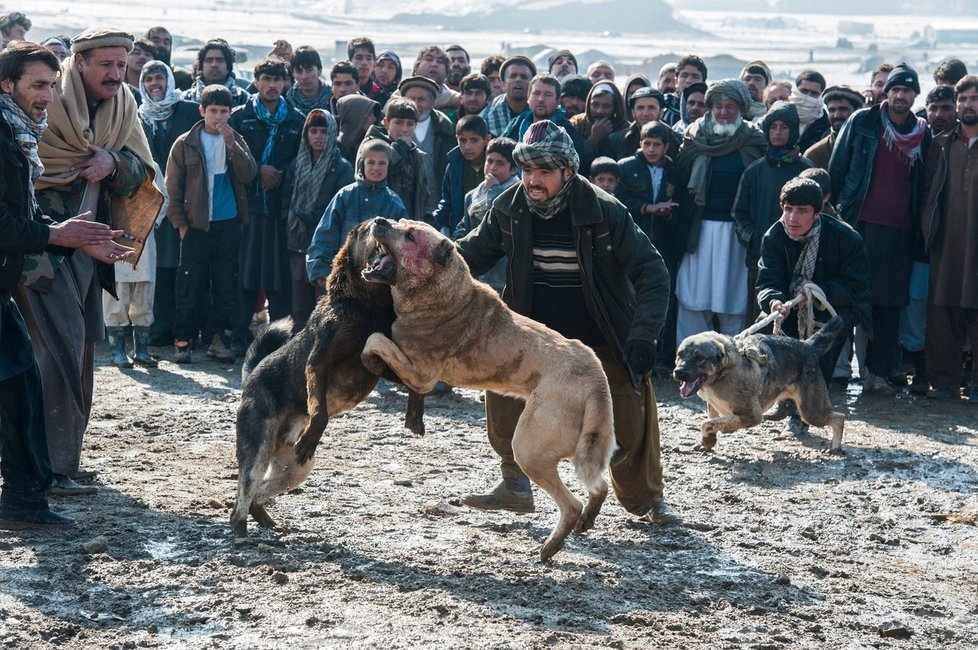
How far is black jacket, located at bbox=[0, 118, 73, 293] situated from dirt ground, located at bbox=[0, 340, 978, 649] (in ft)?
4.20

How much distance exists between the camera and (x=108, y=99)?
734cm

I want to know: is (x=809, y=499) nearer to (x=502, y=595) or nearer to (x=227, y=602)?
(x=502, y=595)

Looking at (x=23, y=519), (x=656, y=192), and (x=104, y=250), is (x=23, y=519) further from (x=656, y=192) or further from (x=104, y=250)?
(x=656, y=192)

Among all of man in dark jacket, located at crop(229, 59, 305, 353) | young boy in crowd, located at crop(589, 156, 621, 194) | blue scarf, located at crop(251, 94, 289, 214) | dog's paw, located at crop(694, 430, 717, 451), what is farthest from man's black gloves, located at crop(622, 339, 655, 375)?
blue scarf, located at crop(251, 94, 289, 214)

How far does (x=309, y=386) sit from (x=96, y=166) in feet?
6.49

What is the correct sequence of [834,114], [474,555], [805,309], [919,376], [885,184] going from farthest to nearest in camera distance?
1. [834,114]
2. [919,376]
3. [885,184]
4. [805,309]
5. [474,555]

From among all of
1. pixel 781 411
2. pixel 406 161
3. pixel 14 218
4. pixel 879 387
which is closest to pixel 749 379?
pixel 781 411

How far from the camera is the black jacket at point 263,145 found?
38.2 ft

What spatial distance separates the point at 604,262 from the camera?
6.68 m

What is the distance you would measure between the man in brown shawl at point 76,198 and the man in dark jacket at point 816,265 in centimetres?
438

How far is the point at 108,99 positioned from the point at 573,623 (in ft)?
12.6

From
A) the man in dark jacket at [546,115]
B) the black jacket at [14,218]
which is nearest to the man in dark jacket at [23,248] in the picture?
the black jacket at [14,218]

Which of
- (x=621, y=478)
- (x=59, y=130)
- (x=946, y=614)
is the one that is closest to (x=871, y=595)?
(x=946, y=614)

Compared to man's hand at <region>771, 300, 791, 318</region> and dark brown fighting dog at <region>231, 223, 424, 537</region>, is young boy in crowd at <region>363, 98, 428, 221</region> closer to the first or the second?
man's hand at <region>771, 300, 791, 318</region>
